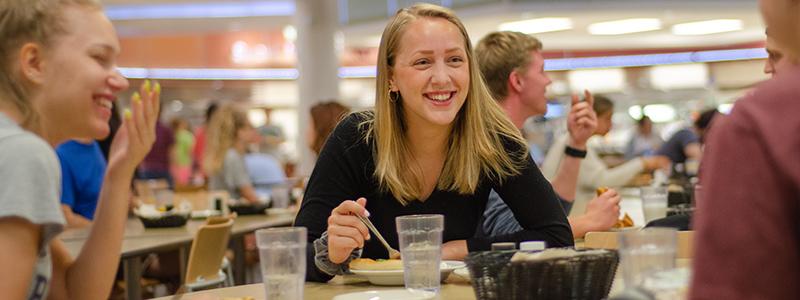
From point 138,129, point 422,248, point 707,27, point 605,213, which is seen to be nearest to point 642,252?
point 422,248

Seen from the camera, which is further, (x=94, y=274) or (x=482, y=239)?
(x=482, y=239)

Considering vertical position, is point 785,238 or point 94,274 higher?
point 785,238

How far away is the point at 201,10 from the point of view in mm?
13383


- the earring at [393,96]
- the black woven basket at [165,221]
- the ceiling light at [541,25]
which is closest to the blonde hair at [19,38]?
the earring at [393,96]

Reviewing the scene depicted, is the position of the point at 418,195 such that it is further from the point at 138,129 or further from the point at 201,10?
the point at 201,10

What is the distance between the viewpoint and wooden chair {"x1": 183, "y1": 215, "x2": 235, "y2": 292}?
11.6ft

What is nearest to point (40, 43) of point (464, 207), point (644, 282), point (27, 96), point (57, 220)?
point (27, 96)

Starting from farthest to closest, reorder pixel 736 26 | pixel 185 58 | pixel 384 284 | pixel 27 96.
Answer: pixel 185 58 < pixel 736 26 < pixel 384 284 < pixel 27 96

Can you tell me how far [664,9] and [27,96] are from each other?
361 inches

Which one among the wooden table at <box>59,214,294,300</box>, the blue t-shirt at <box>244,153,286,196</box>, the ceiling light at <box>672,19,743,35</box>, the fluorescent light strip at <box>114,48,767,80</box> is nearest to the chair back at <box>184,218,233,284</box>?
the wooden table at <box>59,214,294,300</box>

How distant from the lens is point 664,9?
10.1m

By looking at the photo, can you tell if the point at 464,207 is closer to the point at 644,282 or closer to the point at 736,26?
the point at 644,282

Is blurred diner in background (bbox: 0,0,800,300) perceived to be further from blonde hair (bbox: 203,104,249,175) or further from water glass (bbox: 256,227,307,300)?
blonde hair (bbox: 203,104,249,175)

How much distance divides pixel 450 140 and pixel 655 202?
1.18m
